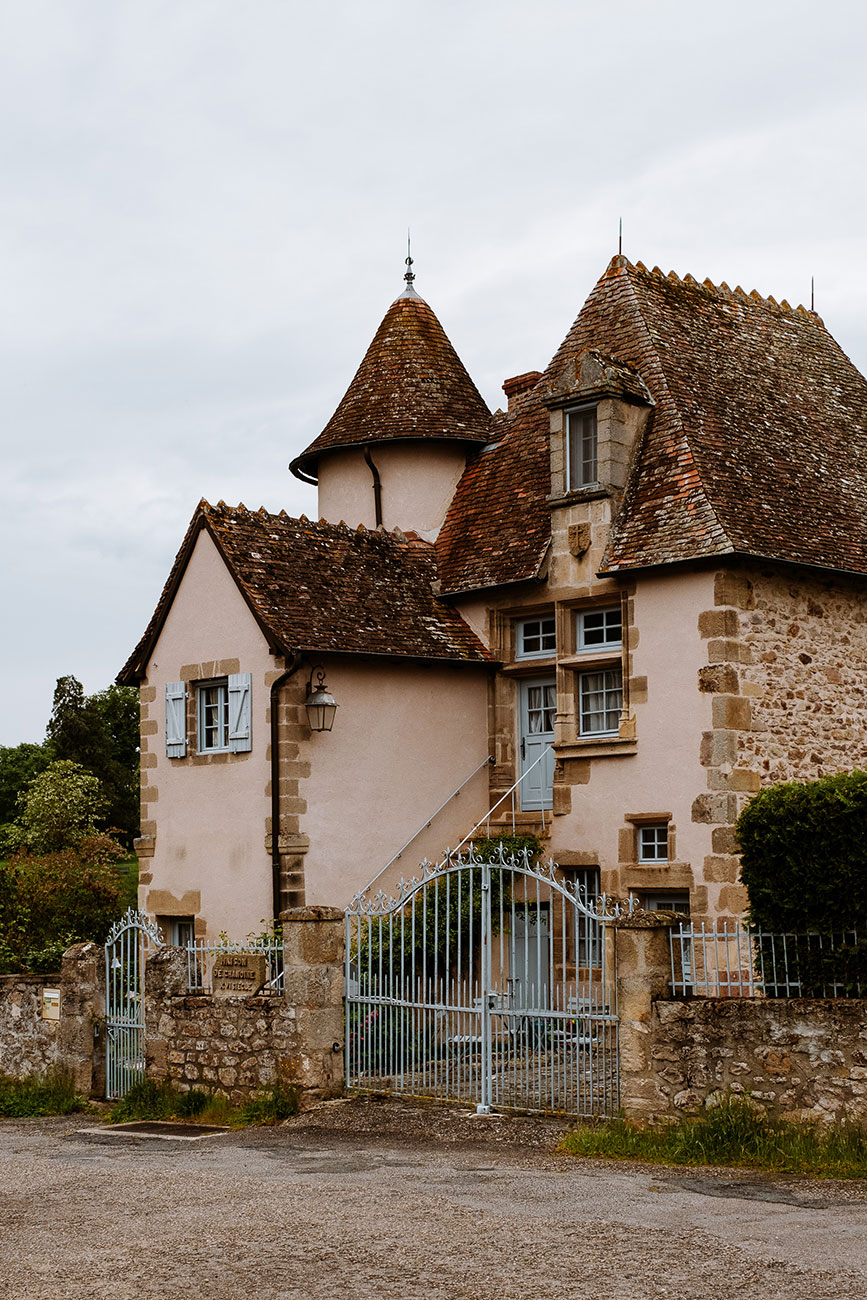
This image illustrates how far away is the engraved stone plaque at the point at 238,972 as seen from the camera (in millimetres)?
13898

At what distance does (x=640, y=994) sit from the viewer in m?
10.7

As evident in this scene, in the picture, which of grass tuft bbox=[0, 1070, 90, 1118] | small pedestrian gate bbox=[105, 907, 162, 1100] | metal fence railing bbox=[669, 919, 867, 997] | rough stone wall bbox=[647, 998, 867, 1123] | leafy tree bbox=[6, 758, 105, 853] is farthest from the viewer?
leafy tree bbox=[6, 758, 105, 853]

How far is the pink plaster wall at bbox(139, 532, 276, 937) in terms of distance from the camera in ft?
58.2

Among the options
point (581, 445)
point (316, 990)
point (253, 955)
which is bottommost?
point (316, 990)

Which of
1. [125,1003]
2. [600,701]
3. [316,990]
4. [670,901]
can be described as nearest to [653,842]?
[670,901]

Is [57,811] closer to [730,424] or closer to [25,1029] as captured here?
[25,1029]

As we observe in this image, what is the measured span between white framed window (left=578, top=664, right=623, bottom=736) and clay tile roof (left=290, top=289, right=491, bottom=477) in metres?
4.38

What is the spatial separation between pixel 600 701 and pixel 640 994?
25.1ft

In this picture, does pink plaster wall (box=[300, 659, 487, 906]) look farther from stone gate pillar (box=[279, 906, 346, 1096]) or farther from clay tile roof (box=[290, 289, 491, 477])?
stone gate pillar (box=[279, 906, 346, 1096])

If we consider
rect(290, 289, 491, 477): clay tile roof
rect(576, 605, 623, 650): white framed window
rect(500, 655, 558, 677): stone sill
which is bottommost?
rect(500, 655, 558, 677): stone sill

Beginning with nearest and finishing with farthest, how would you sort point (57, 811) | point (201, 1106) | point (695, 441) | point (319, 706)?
point (201, 1106)
point (319, 706)
point (695, 441)
point (57, 811)

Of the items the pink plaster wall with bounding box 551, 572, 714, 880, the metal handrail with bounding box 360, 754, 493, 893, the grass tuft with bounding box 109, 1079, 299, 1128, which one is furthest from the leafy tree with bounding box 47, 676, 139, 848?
the grass tuft with bounding box 109, 1079, 299, 1128

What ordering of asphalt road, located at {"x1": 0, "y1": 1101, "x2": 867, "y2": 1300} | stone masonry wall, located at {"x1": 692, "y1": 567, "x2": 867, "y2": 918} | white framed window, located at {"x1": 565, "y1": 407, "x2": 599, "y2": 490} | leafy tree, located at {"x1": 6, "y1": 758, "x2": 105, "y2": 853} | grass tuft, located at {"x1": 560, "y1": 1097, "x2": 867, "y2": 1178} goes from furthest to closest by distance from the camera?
1. leafy tree, located at {"x1": 6, "y1": 758, "x2": 105, "y2": 853}
2. white framed window, located at {"x1": 565, "y1": 407, "x2": 599, "y2": 490}
3. stone masonry wall, located at {"x1": 692, "y1": 567, "x2": 867, "y2": 918}
4. grass tuft, located at {"x1": 560, "y1": 1097, "x2": 867, "y2": 1178}
5. asphalt road, located at {"x1": 0, "y1": 1101, "x2": 867, "y2": 1300}

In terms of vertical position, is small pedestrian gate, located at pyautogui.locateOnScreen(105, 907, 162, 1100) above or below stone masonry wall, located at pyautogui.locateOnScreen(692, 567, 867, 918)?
below
